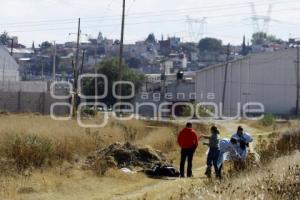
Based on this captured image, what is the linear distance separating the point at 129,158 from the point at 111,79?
65.0 metres

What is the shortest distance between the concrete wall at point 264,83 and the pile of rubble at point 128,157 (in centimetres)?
5714

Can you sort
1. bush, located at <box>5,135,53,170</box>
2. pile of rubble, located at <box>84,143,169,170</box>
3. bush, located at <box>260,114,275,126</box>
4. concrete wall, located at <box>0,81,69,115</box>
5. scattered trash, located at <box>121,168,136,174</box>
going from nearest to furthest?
bush, located at <box>5,135,53,170</box>, scattered trash, located at <box>121,168,136,174</box>, pile of rubble, located at <box>84,143,169,170</box>, bush, located at <box>260,114,275,126</box>, concrete wall, located at <box>0,81,69,115</box>

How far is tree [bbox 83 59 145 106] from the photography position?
7844cm

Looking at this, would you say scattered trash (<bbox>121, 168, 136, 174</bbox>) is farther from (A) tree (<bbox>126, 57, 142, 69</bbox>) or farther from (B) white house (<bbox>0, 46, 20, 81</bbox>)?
(A) tree (<bbox>126, 57, 142, 69</bbox>)

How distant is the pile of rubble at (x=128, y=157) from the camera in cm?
2105

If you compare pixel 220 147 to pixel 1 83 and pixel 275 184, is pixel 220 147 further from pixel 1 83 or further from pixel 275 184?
pixel 1 83

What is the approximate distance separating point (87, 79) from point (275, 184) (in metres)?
73.9

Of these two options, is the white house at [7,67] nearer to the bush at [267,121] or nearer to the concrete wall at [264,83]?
the concrete wall at [264,83]

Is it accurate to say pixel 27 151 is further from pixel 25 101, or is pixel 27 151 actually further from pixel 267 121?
pixel 25 101

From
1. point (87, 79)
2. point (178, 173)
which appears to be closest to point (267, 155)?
point (178, 173)

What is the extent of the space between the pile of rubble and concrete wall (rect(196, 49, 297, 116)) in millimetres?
57143

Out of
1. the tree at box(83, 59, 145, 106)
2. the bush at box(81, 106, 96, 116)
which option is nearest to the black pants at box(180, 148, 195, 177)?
the bush at box(81, 106, 96, 116)

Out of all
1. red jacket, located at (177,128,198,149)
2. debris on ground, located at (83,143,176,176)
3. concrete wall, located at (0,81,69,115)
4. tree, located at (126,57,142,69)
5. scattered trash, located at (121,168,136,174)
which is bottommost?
scattered trash, located at (121,168,136,174)

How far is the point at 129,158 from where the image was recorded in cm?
2166
